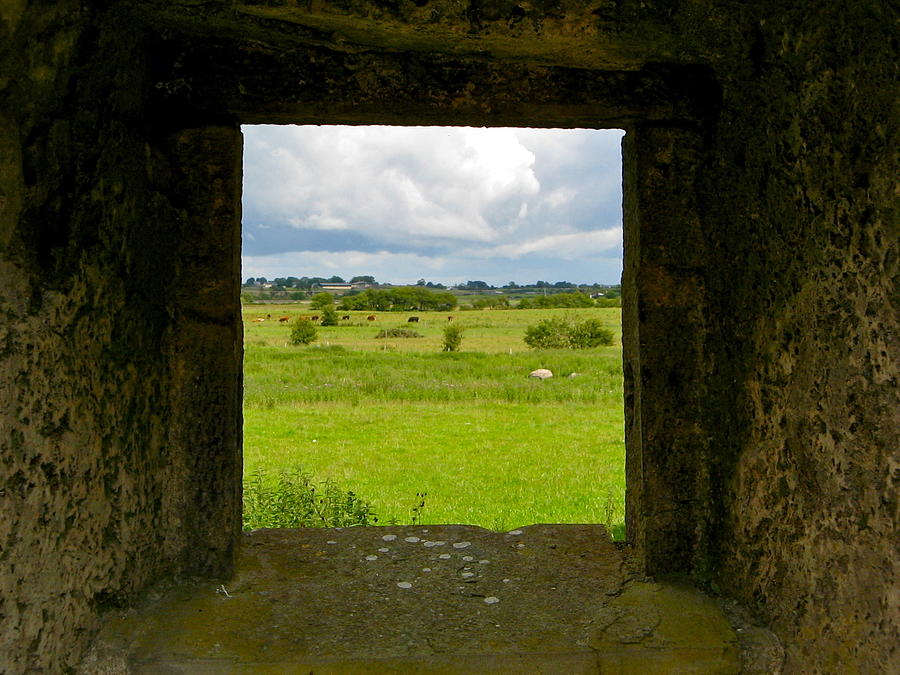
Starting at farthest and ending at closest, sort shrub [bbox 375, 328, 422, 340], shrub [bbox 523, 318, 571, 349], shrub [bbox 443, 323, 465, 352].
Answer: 1. shrub [bbox 375, 328, 422, 340]
2. shrub [bbox 523, 318, 571, 349]
3. shrub [bbox 443, 323, 465, 352]

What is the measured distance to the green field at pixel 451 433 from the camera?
6.32 metres

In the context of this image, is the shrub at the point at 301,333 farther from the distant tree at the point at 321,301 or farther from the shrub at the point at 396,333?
the distant tree at the point at 321,301

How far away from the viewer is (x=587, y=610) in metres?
2.04

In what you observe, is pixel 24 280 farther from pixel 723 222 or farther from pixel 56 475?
pixel 723 222

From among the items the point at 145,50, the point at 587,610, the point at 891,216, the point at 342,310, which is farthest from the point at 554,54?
the point at 342,310

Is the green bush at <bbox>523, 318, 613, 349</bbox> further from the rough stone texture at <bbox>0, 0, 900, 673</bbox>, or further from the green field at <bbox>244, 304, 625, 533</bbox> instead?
the rough stone texture at <bbox>0, 0, 900, 673</bbox>

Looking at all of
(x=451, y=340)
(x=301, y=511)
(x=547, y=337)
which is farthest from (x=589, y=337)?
(x=301, y=511)

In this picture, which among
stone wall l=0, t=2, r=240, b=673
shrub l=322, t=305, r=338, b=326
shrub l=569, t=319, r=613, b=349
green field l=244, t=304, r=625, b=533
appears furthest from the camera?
shrub l=322, t=305, r=338, b=326

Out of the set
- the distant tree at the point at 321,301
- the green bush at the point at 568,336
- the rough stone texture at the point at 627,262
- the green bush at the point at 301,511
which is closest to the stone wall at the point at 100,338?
the rough stone texture at the point at 627,262

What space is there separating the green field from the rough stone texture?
109 inches

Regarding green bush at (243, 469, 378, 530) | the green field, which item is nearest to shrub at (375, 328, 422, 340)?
the green field

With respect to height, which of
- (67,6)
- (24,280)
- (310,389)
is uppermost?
(67,6)

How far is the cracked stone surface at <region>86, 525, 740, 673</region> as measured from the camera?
181 cm

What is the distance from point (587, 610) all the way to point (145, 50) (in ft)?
6.57
